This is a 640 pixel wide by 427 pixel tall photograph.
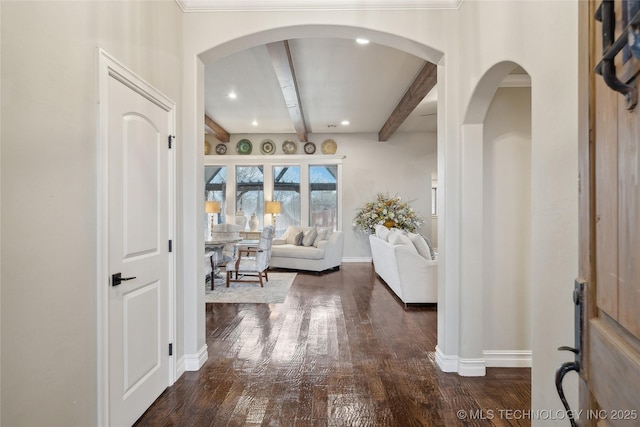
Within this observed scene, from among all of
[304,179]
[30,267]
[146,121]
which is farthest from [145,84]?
[304,179]

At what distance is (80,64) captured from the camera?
5.09ft

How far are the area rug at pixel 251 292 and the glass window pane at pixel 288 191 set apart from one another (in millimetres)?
2746

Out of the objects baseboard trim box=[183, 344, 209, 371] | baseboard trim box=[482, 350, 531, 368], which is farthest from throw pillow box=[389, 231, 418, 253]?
baseboard trim box=[183, 344, 209, 371]

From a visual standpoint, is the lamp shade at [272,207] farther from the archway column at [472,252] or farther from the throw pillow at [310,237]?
the archway column at [472,252]

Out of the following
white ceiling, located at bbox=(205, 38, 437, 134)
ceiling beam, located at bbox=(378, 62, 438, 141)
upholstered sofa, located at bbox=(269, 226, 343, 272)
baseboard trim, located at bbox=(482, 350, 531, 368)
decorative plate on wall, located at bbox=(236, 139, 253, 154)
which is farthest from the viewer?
decorative plate on wall, located at bbox=(236, 139, 253, 154)

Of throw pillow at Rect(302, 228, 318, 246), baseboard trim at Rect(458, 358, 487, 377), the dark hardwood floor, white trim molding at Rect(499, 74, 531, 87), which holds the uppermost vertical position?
white trim molding at Rect(499, 74, 531, 87)

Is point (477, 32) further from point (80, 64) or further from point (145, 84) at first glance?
point (80, 64)

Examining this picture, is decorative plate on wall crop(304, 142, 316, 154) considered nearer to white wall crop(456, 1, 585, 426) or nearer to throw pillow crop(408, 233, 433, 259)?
throw pillow crop(408, 233, 433, 259)

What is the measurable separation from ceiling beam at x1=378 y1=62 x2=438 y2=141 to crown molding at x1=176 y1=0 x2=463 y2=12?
1.32 m

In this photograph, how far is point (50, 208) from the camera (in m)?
1.39

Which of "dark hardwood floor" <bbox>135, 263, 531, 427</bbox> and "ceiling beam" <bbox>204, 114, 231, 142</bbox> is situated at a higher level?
"ceiling beam" <bbox>204, 114, 231, 142</bbox>

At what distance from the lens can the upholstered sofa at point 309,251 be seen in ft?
21.7

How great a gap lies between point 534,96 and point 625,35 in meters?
1.18

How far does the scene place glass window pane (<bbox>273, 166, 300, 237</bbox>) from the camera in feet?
27.8
